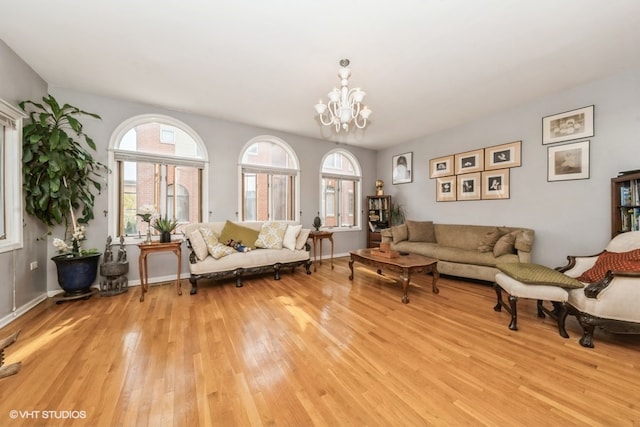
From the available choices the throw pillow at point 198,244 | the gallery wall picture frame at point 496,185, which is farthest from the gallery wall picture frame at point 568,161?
the throw pillow at point 198,244

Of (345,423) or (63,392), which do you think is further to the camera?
(63,392)

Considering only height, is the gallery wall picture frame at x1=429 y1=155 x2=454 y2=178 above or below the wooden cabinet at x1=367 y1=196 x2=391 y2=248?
above

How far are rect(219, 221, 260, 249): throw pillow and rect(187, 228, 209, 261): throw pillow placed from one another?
1.46 ft

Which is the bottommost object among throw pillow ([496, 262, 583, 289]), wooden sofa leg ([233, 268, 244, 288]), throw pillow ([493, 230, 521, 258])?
wooden sofa leg ([233, 268, 244, 288])

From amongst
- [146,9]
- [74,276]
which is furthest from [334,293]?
[146,9]

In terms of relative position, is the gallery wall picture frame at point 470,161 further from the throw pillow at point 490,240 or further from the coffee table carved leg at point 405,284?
the coffee table carved leg at point 405,284

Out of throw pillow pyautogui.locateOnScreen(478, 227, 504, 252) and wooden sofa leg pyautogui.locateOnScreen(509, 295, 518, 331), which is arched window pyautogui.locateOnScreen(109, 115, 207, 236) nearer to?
wooden sofa leg pyautogui.locateOnScreen(509, 295, 518, 331)

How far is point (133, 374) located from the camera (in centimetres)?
162

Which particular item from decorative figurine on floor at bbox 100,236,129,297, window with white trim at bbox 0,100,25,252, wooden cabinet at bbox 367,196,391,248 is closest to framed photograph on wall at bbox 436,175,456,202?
wooden cabinet at bbox 367,196,391,248

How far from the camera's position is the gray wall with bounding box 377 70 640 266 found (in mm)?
2914

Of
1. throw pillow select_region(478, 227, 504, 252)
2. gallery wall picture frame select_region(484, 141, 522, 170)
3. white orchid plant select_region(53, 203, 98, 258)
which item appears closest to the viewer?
white orchid plant select_region(53, 203, 98, 258)

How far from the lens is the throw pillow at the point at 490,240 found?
3.71 meters

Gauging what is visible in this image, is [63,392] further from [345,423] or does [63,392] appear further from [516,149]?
[516,149]

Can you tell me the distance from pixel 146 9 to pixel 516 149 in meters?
5.05
